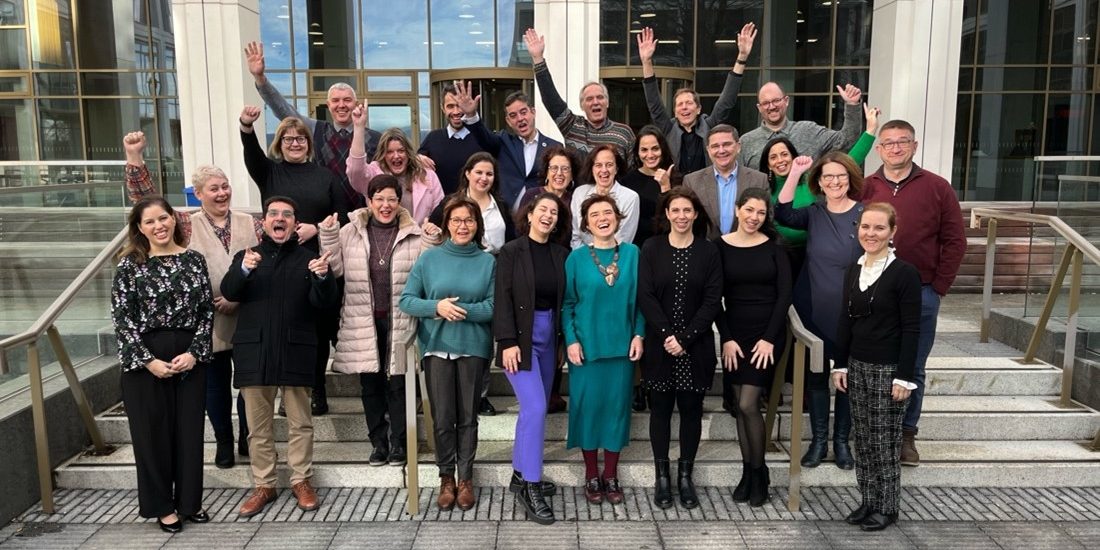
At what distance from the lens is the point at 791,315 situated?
4.56m

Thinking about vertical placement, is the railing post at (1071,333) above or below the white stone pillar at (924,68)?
below

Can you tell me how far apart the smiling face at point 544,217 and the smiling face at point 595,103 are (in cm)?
141

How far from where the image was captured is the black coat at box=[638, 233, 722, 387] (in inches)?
171

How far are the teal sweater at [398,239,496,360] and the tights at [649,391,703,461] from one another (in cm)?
113

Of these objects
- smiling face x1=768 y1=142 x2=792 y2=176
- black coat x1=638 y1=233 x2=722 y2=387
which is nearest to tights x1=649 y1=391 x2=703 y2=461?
black coat x1=638 y1=233 x2=722 y2=387

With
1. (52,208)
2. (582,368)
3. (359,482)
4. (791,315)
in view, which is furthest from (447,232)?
(52,208)

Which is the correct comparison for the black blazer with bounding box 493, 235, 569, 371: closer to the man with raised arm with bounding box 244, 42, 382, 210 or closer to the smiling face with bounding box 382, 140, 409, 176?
the smiling face with bounding box 382, 140, 409, 176

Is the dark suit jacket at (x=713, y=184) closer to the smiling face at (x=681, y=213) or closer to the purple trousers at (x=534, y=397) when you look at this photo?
the smiling face at (x=681, y=213)

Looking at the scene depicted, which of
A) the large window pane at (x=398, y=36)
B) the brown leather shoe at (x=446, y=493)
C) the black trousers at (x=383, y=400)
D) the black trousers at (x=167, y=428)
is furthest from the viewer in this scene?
the large window pane at (x=398, y=36)

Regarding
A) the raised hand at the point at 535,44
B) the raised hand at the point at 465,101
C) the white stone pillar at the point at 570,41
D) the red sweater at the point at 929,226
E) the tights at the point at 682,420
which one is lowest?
the tights at the point at 682,420

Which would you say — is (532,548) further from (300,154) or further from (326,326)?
(300,154)

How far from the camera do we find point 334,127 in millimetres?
5695

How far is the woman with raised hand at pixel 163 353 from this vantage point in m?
4.14

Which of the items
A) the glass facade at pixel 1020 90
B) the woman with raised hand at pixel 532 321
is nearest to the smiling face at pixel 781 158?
the woman with raised hand at pixel 532 321
